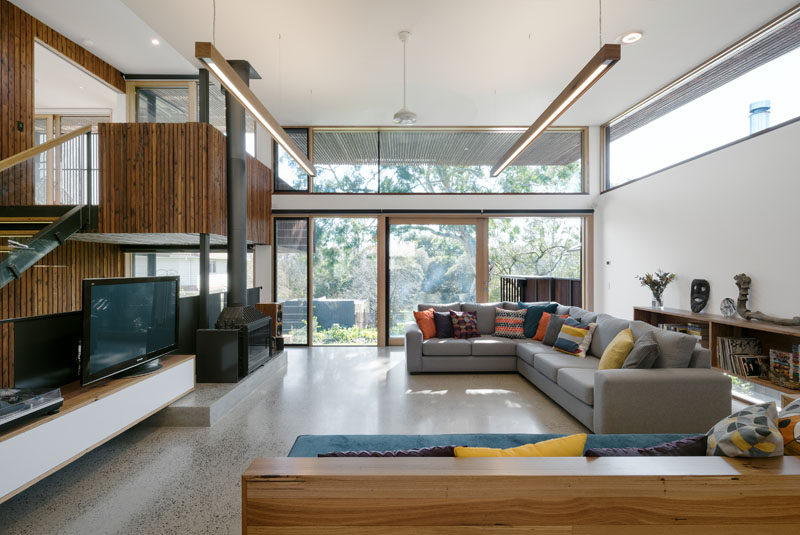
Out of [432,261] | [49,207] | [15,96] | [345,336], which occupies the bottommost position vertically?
[345,336]

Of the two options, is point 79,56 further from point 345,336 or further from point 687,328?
point 687,328

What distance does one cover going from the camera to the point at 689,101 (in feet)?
14.6

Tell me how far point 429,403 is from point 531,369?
1317mm

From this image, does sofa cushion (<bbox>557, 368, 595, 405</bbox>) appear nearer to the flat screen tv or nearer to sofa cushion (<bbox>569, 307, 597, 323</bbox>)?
sofa cushion (<bbox>569, 307, 597, 323</bbox>)

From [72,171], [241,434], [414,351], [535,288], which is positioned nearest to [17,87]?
[72,171]

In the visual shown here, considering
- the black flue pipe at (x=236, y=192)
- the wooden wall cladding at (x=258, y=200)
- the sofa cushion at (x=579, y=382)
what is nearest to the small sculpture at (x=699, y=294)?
the sofa cushion at (x=579, y=382)

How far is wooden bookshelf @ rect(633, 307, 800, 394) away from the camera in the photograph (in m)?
3.11

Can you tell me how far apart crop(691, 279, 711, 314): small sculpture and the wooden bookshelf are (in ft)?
0.28

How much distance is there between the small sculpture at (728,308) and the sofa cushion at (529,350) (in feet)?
5.70

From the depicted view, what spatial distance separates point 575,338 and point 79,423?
169 inches

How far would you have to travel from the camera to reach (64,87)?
5.30 m

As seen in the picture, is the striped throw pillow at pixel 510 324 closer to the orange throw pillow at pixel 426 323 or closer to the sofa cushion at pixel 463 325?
the sofa cushion at pixel 463 325

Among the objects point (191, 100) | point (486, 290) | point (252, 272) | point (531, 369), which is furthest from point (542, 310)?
point (191, 100)

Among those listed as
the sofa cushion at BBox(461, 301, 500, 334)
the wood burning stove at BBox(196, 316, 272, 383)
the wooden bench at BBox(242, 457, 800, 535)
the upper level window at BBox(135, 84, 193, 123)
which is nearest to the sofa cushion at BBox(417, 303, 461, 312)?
the sofa cushion at BBox(461, 301, 500, 334)
